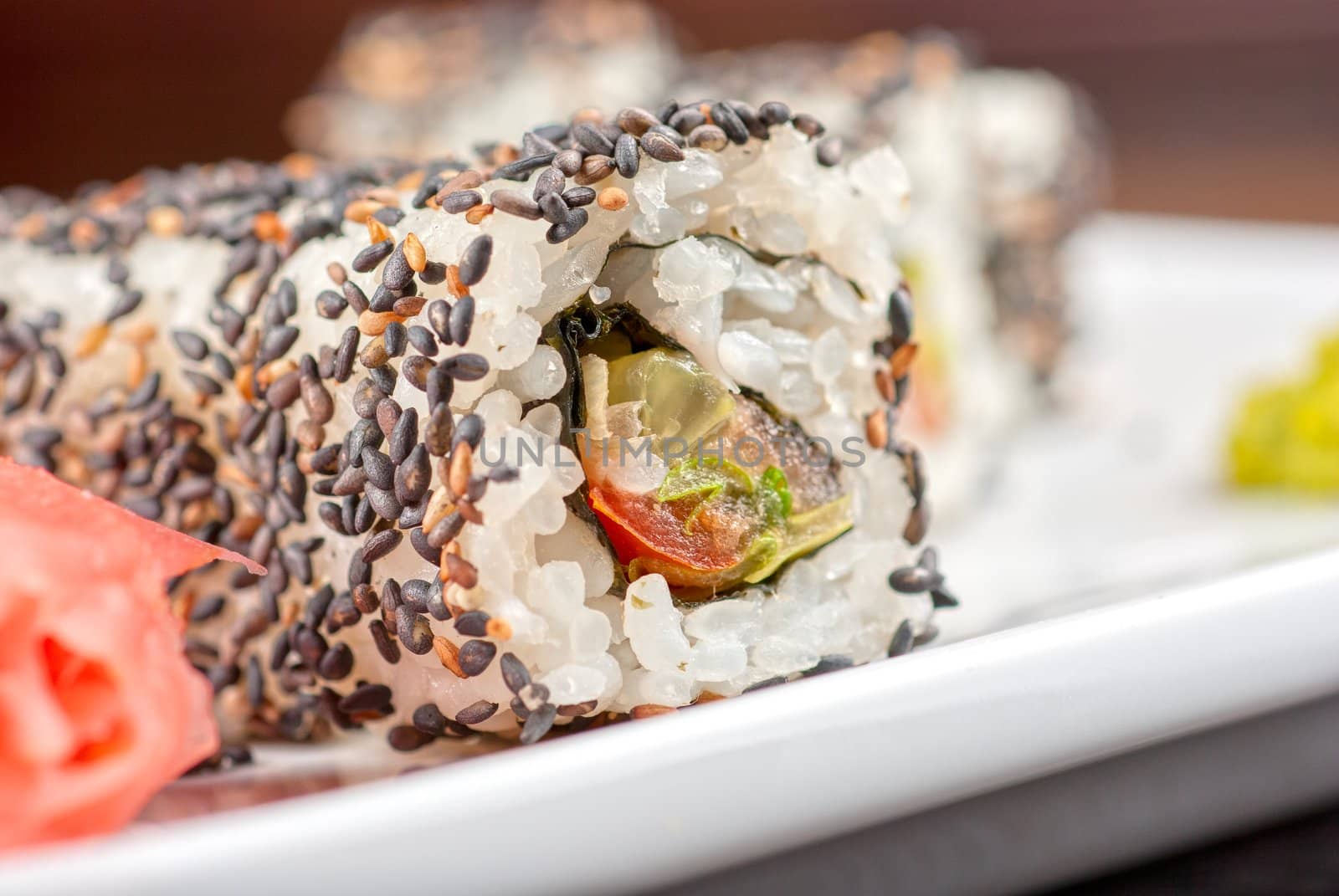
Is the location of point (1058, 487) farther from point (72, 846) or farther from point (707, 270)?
point (72, 846)

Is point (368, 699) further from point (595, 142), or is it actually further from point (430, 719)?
point (595, 142)

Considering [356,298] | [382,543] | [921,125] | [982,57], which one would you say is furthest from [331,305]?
[982,57]

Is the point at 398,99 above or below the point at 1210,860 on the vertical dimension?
above

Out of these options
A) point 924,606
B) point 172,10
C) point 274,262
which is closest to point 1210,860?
point 924,606

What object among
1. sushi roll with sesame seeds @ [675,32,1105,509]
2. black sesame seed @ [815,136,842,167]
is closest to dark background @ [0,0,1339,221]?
sushi roll with sesame seeds @ [675,32,1105,509]

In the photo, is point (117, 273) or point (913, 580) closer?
point (913, 580)

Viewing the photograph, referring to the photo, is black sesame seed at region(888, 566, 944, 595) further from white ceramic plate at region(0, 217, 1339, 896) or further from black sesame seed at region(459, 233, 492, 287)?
black sesame seed at region(459, 233, 492, 287)

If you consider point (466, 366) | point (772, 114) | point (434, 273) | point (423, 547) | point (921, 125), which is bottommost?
point (423, 547)

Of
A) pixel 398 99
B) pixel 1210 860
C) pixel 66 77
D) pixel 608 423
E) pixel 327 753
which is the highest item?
pixel 66 77
